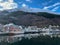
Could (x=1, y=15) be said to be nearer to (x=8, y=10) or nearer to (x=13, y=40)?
(x=8, y=10)

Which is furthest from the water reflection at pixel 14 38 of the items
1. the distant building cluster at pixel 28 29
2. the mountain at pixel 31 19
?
the mountain at pixel 31 19

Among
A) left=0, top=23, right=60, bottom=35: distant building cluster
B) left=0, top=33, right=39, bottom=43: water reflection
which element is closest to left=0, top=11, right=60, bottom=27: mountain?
left=0, top=23, right=60, bottom=35: distant building cluster

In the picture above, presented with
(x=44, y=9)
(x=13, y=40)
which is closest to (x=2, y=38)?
(x=13, y=40)

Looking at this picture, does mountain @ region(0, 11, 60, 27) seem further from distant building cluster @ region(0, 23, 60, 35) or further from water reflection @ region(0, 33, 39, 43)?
water reflection @ region(0, 33, 39, 43)

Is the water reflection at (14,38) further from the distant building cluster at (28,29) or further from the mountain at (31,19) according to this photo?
the mountain at (31,19)

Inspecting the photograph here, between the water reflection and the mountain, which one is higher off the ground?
the mountain

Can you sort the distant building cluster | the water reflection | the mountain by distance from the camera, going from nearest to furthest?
the water reflection
the distant building cluster
the mountain

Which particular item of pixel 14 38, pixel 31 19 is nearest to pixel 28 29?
pixel 31 19

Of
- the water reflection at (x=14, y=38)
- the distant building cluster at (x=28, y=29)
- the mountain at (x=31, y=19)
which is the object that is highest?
the mountain at (x=31, y=19)
